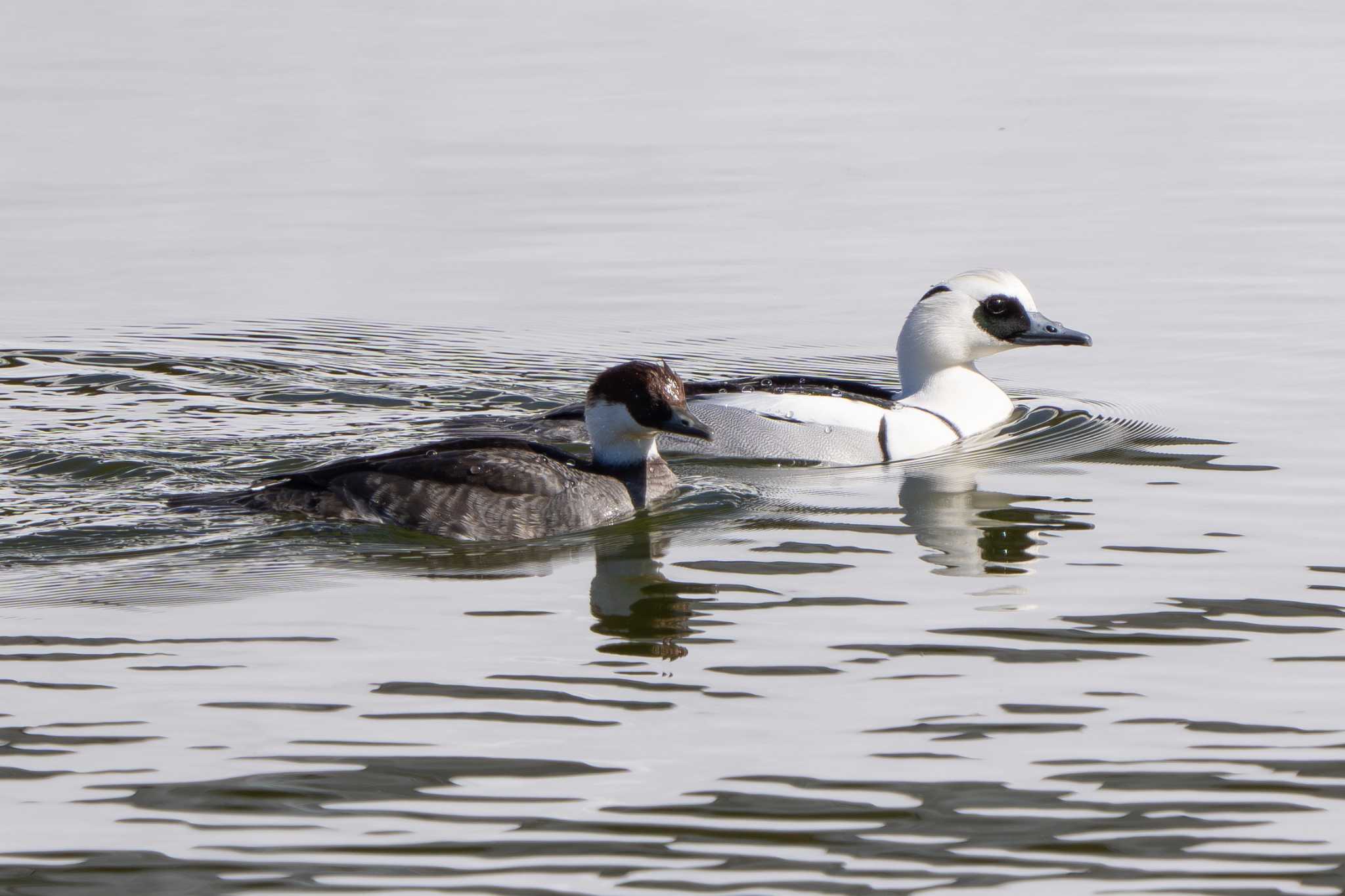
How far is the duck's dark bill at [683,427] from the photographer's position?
36.3 feet

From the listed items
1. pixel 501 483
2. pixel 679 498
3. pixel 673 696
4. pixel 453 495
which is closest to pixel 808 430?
pixel 679 498

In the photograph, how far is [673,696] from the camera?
7.76 m

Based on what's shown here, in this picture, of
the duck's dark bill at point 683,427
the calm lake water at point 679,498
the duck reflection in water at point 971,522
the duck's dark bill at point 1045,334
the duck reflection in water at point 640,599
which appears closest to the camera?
the calm lake water at point 679,498

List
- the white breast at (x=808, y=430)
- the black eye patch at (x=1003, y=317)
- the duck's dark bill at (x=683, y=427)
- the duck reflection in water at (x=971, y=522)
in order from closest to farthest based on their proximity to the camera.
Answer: the duck reflection in water at (x=971, y=522) → the duck's dark bill at (x=683, y=427) → the white breast at (x=808, y=430) → the black eye patch at (x=1003, y=317)

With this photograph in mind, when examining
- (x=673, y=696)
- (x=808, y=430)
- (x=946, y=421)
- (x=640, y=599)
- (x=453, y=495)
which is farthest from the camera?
(x=946, y=421)

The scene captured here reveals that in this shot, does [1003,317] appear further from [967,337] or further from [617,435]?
[617,435]

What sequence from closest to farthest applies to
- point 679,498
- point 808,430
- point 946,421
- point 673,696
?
point 673,696 < point 679,498 < point 808,430 < point 946,421

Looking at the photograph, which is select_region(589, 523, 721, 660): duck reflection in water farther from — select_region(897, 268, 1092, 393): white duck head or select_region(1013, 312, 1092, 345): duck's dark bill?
select_region(1013, 312, 1092, 345): duck's dark bill

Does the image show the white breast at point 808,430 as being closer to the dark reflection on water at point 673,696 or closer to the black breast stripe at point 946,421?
the black breast stripe at point 946,421

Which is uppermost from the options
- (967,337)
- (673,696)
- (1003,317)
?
→ (1003,317)

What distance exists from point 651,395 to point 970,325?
131 inches

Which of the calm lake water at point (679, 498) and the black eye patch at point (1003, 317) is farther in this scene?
the black eye patch at point (1003, 317)

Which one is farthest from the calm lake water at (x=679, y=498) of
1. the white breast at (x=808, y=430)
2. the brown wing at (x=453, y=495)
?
the white breast at (x=808, y=430)

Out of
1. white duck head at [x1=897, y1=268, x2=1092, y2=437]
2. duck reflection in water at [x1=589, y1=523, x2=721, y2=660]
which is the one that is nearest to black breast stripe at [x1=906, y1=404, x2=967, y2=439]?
white duck head at [x1=897, y1=268, x2=1092, y2=437]
